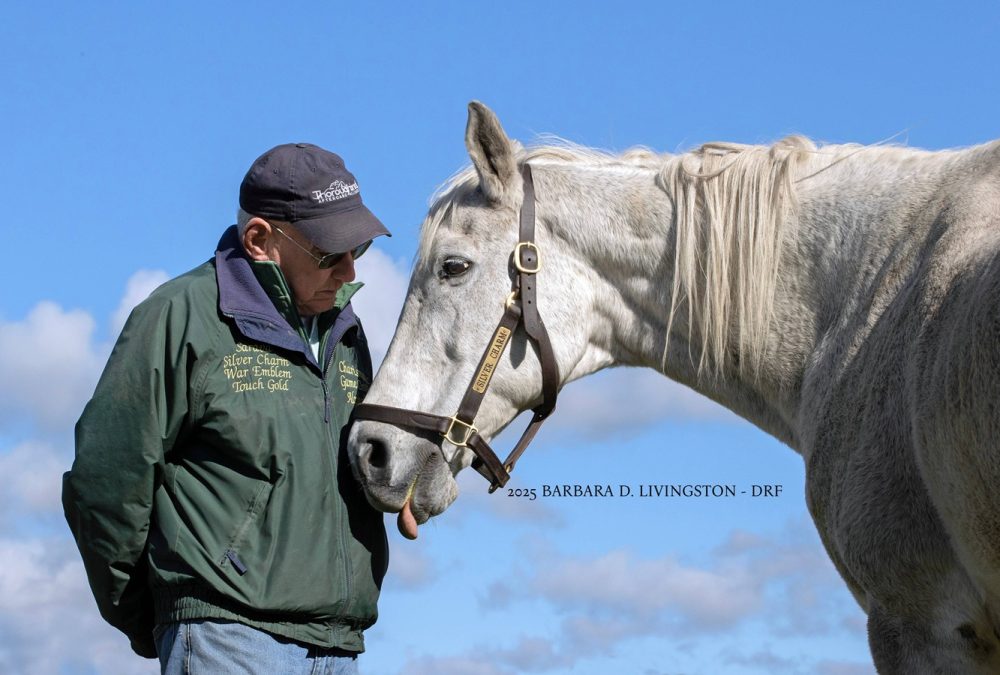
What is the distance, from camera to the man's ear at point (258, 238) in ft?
12.0

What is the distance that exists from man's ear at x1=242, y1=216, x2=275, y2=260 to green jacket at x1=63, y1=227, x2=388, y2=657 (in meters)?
0.22

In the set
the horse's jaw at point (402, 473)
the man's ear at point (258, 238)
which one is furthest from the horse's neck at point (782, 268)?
the man's ear at point (258, 238)

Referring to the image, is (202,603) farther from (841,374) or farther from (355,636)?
(841,374)

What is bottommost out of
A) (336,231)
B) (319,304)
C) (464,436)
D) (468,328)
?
(464,436)

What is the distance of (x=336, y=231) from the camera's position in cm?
365

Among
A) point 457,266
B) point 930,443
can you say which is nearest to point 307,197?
point 457,266

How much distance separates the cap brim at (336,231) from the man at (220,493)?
17 cm

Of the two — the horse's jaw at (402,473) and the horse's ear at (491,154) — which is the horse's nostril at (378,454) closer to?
the horse's jaw at (402,473)

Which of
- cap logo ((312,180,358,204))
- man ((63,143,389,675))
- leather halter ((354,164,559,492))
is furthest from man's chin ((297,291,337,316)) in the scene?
leather halter ((354,164,559,492))

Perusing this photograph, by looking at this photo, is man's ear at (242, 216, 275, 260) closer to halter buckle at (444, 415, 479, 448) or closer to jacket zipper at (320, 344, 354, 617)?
jacket zipper at (320, 344, 354, 617)

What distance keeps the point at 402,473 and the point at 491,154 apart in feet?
4.36

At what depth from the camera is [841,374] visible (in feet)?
11.9

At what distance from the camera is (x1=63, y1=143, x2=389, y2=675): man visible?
3.20m

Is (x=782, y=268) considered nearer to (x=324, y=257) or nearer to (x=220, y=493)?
(x=324, y=257)
